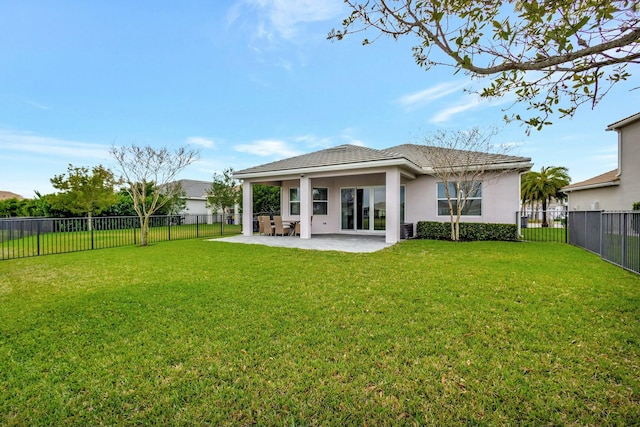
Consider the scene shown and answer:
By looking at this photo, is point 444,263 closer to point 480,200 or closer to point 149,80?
point 480,200

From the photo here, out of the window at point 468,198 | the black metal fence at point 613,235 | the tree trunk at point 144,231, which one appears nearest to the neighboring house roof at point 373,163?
the window at point 468,198

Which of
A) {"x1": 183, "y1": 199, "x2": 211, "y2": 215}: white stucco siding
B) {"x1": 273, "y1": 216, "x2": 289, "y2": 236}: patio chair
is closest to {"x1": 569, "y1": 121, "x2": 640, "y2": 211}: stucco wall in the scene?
{"x1": 273, "y1": 216, "x2": 289, "y2": 236}: patio chair

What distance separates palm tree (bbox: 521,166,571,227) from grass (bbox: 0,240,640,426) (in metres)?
25.9

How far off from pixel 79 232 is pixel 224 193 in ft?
47.4

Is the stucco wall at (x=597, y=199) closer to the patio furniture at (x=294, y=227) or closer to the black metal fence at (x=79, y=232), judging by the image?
the patio furniture at (x=294, y=227)

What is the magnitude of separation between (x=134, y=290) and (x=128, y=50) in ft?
37.0

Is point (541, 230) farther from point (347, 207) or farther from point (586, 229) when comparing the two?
point (347, 207)

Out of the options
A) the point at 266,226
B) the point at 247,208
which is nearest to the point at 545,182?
the point at 266,226

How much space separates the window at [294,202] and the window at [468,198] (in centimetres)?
725

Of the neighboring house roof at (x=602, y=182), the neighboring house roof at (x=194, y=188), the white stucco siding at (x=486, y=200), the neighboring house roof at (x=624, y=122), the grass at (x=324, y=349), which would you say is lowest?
Result: the grass at (x=324, y=349)

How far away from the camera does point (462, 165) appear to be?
12000 millimetres

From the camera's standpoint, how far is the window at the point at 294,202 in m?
16.2

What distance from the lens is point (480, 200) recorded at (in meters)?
12.8

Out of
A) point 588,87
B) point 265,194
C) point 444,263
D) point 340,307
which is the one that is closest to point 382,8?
point 588,87
